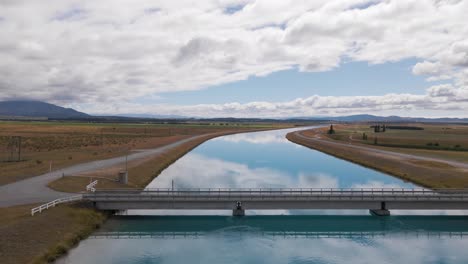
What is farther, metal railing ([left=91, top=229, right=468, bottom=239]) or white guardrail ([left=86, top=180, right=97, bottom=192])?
white guardrail ([left=86, top=180, right=97, bottom=192])

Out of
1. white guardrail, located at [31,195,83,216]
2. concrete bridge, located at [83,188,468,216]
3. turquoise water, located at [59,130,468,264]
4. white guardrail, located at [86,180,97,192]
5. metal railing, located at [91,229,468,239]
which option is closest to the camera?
turquoise water, located at [59,130,468,264]

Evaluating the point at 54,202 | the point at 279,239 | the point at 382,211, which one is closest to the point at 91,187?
the point at 54,202

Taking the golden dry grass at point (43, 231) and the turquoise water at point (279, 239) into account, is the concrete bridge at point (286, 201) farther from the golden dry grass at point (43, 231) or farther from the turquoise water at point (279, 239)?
the golden dry grass at point (43, 231)

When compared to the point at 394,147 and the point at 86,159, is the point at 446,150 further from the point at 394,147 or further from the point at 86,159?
the point at 86,159

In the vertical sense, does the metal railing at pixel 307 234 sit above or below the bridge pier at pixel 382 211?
below

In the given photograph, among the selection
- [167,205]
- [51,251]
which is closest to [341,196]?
[167,205]

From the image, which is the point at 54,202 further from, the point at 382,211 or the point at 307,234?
the point at 382,211

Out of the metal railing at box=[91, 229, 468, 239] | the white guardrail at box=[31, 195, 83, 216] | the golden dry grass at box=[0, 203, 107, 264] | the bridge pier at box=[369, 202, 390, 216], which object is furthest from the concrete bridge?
the golden dry grass at box=[0, 203, 107, 264]

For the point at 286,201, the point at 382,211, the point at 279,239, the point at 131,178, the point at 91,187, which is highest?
the point at 91,187

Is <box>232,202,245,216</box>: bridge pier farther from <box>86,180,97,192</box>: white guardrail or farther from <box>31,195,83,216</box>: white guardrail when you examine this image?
<box>31,195,83,216</box>: white guardrail

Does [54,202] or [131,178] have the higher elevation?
[54,202]

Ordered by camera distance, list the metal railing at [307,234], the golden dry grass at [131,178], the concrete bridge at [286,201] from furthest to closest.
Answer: the golden dry grass at [131,178]
the concrete bridge at [286,201]
the metal railing at [307,234]

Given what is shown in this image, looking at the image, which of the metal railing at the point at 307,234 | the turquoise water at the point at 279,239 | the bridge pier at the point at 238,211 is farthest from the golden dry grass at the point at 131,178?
the bridge pier at the point at 238,211
